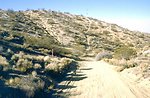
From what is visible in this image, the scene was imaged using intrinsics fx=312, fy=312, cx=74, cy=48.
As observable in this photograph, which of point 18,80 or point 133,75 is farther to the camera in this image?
point 133,75

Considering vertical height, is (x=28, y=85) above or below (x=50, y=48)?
below

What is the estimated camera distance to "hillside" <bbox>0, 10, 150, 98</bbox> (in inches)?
937

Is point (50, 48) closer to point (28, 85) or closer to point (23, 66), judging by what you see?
point (23, 66)

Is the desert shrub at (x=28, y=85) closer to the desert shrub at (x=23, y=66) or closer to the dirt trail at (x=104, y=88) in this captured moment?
the dirt trail at (x=104, y=88)

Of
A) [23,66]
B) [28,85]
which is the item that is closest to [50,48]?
[23,66]

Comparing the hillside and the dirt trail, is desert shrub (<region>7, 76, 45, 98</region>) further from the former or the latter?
the dirt trail

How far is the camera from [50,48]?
5991 centimetres

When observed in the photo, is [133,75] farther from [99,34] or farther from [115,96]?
[99,34]

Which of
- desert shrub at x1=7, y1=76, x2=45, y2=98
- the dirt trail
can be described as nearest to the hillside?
desert shrub at x1=7, y1=76, x2=45, y2=98

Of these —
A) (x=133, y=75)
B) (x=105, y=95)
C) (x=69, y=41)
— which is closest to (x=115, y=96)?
(x=105, y=95)

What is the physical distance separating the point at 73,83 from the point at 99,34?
82.4m

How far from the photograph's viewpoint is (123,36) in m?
112

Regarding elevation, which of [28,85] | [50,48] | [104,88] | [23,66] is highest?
[50,48]

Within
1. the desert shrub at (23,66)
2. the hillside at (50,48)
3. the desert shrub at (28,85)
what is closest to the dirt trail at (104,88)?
the hillside at (50,48)
